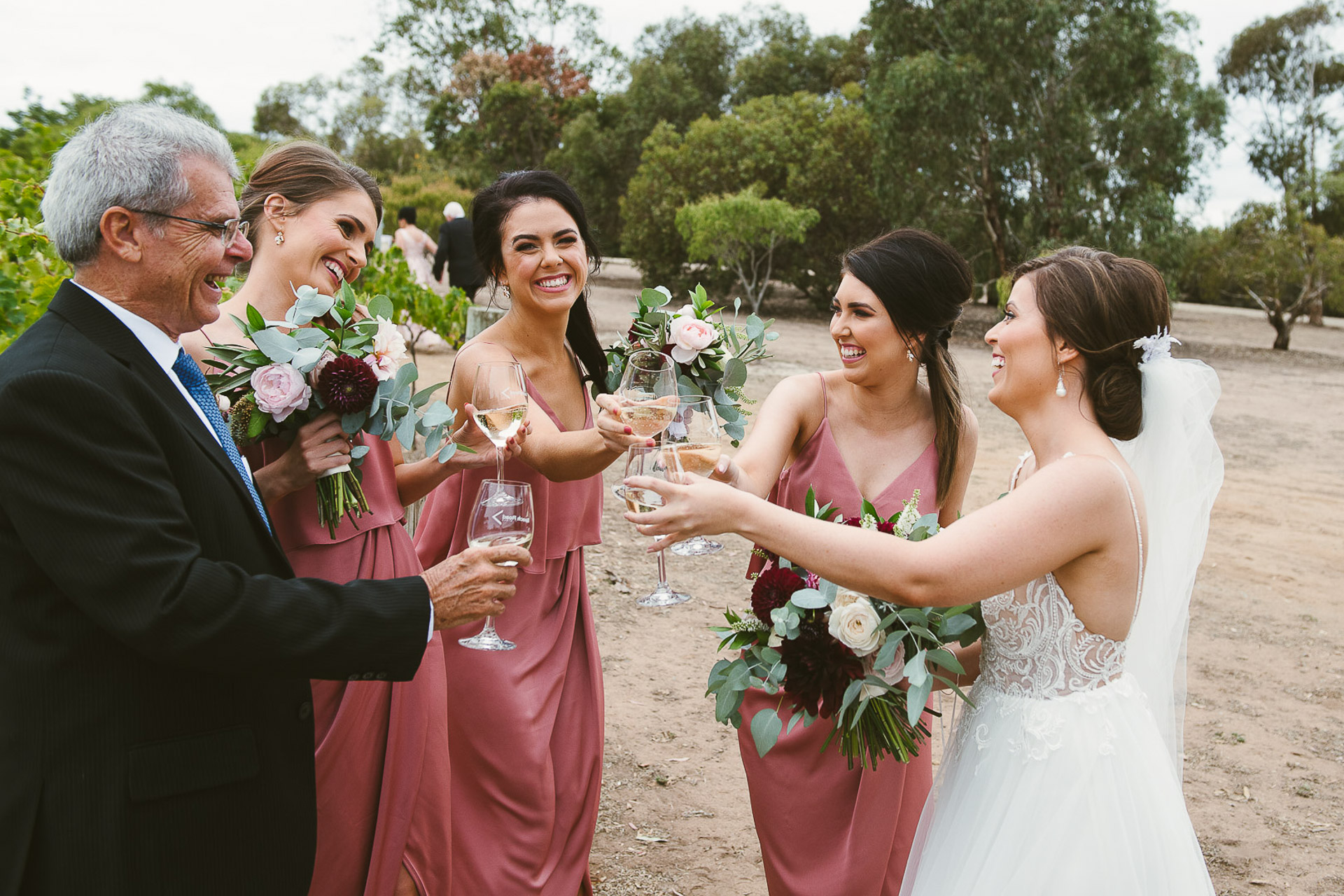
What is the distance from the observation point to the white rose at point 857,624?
104 inches

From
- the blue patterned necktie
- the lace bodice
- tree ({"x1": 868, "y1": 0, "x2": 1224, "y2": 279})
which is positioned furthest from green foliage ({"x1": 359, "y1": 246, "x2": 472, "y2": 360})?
tree ({"x1": 868, "y1": 0, "x2": 1224, "y2": 279})

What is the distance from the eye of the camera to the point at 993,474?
39.0 feet

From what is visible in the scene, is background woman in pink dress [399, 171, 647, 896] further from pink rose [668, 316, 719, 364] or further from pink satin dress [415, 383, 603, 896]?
pink rose [668, 316, 719, 364]

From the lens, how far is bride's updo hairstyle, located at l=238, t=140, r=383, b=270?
3338mm

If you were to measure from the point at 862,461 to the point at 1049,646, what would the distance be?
120 cm

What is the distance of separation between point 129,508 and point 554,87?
4527cm

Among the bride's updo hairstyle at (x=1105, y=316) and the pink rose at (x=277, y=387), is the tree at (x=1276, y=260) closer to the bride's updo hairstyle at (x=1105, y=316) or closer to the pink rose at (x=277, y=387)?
the bride's updo hairstyle at (x=1105, y=316)

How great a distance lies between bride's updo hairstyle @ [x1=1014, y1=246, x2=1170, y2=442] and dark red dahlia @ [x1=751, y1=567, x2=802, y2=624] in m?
0.98

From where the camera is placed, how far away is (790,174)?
88.4 ft

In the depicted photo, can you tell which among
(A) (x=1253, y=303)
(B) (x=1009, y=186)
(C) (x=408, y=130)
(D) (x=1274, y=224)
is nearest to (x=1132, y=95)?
(B) (x=1009, y=186)

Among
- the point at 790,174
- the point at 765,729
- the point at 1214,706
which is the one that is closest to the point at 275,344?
the point at 765,729

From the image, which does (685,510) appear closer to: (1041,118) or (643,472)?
(643,472)

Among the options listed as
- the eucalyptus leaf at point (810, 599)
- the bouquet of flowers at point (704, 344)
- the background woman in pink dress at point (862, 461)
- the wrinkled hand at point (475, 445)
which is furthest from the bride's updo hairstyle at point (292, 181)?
the eucalyptus leaf at point (810, 599)

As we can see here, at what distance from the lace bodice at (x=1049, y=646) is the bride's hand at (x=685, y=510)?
909mm
